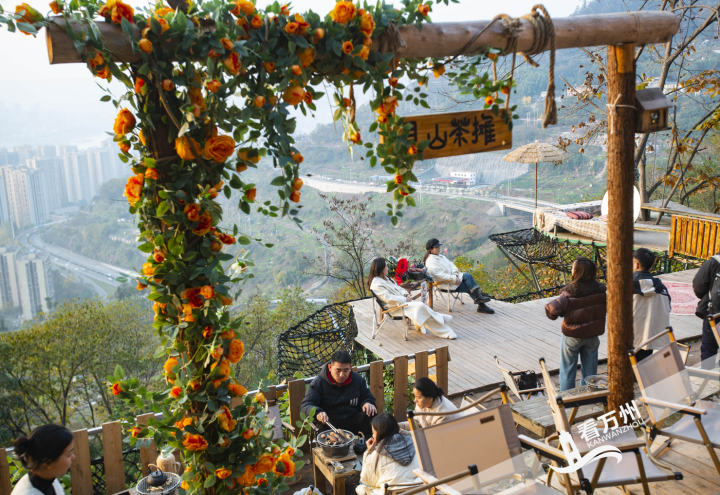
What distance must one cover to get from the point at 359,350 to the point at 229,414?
508 cm

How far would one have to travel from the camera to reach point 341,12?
6.46 feet

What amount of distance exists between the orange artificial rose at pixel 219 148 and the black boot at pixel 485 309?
6.32 metres

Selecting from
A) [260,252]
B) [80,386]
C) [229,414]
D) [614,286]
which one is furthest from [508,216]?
[229,414]

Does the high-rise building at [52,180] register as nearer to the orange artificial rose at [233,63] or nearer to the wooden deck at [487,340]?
the wooden deck at [487,340]

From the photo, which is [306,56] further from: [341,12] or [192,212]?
[192,212]

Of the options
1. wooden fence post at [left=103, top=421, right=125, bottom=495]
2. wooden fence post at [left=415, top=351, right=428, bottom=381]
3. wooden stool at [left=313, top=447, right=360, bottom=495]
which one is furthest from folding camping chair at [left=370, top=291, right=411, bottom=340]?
wooden fence post at [left=103, top=421, right=125, bottom=495]

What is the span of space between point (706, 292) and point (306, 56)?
4096mm

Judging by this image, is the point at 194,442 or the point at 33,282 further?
the point at 33,282

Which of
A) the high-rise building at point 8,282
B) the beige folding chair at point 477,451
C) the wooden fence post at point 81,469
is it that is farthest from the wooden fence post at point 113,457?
the high-rise building at point 8,282

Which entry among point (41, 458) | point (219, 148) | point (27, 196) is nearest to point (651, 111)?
point (219, 148)

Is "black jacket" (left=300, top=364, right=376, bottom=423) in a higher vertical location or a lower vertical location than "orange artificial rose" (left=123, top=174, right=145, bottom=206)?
lower

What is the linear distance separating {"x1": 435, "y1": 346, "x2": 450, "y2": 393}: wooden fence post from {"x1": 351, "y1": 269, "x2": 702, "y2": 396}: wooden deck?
15.8 inches

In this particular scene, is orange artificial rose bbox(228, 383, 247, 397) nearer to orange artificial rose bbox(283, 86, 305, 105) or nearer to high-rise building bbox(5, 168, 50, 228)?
orange artificial rose bbox(283, 86, 305, 105)

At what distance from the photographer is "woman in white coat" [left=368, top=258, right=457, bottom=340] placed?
672cm
